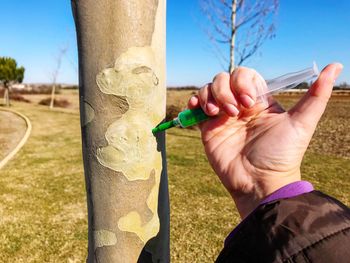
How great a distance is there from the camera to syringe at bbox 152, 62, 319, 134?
0.96 metres

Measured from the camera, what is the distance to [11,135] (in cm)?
870

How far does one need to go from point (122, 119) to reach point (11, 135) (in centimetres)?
901

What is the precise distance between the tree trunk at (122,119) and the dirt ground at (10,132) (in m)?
6.62

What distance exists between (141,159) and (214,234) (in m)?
2.86

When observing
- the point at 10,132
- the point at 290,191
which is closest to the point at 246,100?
the point at 290,191

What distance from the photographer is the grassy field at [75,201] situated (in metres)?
3.15

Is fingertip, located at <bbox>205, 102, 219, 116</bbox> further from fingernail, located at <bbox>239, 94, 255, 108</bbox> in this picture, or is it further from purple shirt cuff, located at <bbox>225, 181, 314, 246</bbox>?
purple shirt cuff, located at <bbox>225, 181, 314, 246</bbox>

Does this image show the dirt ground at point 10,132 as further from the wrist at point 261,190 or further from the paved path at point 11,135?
the wrist at point 261,190

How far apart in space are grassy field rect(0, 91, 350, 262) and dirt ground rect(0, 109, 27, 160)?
0.38 metres

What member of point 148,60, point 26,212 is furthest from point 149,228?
point 26,212

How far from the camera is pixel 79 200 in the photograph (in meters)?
4.39

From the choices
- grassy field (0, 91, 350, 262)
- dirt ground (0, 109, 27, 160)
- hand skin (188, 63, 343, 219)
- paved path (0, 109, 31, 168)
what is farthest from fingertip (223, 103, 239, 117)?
dirt ground (0, 109, 27, 160)

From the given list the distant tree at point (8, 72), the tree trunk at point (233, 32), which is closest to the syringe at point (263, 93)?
the tree trunk at point (233, 32)

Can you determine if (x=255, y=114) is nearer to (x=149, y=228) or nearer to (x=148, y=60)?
(x=148, y=60)
